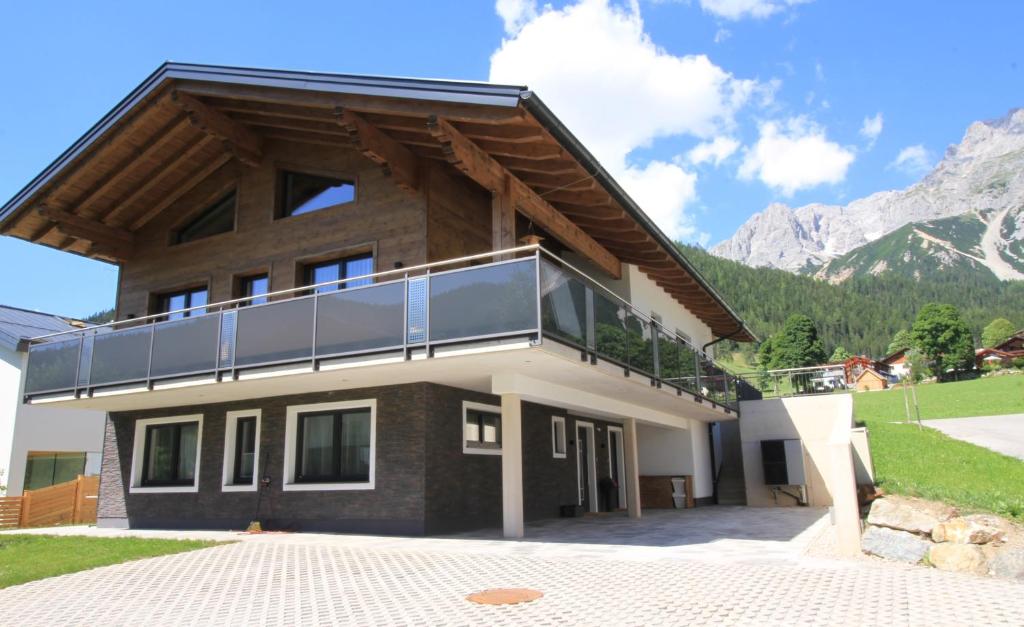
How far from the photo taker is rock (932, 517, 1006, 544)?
858 centimetres

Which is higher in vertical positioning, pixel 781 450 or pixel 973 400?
pixel 973 400

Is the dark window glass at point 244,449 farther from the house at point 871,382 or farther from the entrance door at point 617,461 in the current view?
the house at point 871,382

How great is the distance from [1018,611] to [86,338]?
1549 centimetres

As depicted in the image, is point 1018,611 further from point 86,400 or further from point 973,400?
point 973,400

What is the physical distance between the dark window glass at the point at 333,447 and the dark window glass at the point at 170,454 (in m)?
3.13

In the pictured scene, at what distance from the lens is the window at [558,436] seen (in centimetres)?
1596

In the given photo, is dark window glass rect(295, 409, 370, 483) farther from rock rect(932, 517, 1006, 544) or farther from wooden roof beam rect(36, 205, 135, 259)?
rock rect(932, 517, 1006, 544)

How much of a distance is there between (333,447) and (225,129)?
6997mm

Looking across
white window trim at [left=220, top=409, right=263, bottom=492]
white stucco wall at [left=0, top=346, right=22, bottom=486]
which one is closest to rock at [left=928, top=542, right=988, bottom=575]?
white window trim at [left=220, top=409, right=263, bottom=492]

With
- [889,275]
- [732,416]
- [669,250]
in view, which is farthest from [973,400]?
[889,275]

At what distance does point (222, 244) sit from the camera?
615 inches

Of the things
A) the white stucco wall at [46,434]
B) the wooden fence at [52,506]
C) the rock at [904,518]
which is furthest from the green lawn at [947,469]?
the white stucco wall at [46,434]

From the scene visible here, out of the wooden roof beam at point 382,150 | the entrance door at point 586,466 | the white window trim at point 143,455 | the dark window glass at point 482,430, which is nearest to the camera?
the wooden roof beam at point 382,150

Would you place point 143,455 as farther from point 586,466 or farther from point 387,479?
point 586,466
